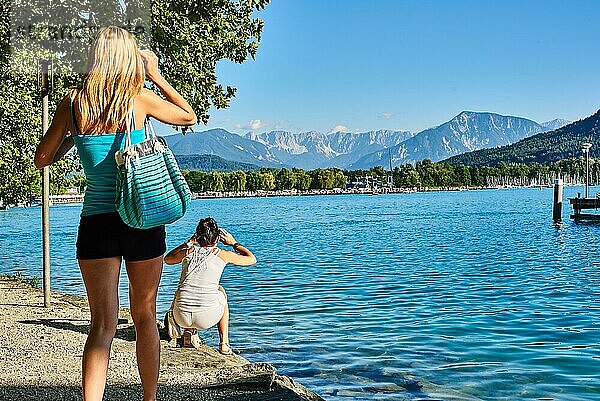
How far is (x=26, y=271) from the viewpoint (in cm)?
2591

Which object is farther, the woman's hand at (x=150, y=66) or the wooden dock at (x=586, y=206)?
the wooden dock at (x=586, y=206)

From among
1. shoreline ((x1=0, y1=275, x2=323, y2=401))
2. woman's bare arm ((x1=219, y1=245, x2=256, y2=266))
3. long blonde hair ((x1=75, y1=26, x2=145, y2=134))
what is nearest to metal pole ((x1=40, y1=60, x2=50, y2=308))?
shoreline ((x1=0, y1=275, x2=323, y2=401))

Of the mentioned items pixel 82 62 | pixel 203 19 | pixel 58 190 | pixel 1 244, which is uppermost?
pixel 203 19

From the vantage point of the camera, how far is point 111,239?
14.5 ft

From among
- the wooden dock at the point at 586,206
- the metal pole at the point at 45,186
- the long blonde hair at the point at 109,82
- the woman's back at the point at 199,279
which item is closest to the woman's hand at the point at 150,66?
the long blonde hair at the point at 109,82

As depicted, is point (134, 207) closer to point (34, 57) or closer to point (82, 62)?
point (82, 62)

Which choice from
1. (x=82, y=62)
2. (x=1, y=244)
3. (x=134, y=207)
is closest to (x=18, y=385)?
(x=134, y=207)

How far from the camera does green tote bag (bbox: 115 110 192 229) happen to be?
14.2ft

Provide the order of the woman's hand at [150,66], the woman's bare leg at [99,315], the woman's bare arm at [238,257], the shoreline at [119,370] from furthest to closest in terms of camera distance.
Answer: the woman's bare arm at [238,257], the shoreline at [119,370], the woman's hand at [150,66], the woman's bare leg at [99,315]

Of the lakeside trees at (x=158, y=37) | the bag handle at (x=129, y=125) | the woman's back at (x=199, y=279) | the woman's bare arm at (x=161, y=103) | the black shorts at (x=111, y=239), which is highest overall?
the lakeside trees at (x=158, y=37)

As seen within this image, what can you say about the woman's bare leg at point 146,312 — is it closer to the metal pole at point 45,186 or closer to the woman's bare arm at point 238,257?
the woman's bare arm at point 238,257

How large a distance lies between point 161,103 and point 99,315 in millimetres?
1270

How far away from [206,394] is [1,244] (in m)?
39.6

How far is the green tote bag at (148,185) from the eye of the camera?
4.34 m
